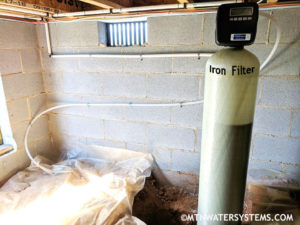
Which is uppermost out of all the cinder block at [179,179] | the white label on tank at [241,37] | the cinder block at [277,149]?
the white label on tank at [241,37]

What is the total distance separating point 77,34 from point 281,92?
183 cm

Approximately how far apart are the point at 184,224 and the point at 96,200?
76 cm

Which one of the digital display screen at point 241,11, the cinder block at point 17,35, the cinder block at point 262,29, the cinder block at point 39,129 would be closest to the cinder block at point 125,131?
the cinder block at point 39,129

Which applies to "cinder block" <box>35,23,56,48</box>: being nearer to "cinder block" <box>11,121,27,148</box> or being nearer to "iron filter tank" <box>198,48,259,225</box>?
"cinder block" <box>11,121,27,148</box>

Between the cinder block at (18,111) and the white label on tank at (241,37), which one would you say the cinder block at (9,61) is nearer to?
the cinder block at (18,111)

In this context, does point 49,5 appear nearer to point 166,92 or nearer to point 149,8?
point 149,8

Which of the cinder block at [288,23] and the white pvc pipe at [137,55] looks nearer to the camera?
the cinder block at [288,23]

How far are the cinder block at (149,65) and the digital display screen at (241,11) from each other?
89cm

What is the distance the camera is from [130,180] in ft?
6.49

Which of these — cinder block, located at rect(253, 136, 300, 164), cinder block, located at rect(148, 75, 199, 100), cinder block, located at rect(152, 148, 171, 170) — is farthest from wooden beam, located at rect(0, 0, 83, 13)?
cinder block, located at rect(253, 136, 300, 164)

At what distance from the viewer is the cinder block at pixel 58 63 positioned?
220 cm

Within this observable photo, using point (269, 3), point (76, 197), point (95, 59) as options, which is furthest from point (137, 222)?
point (269, 3)

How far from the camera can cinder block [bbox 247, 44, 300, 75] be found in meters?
1.63

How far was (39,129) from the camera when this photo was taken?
7.87 feet
